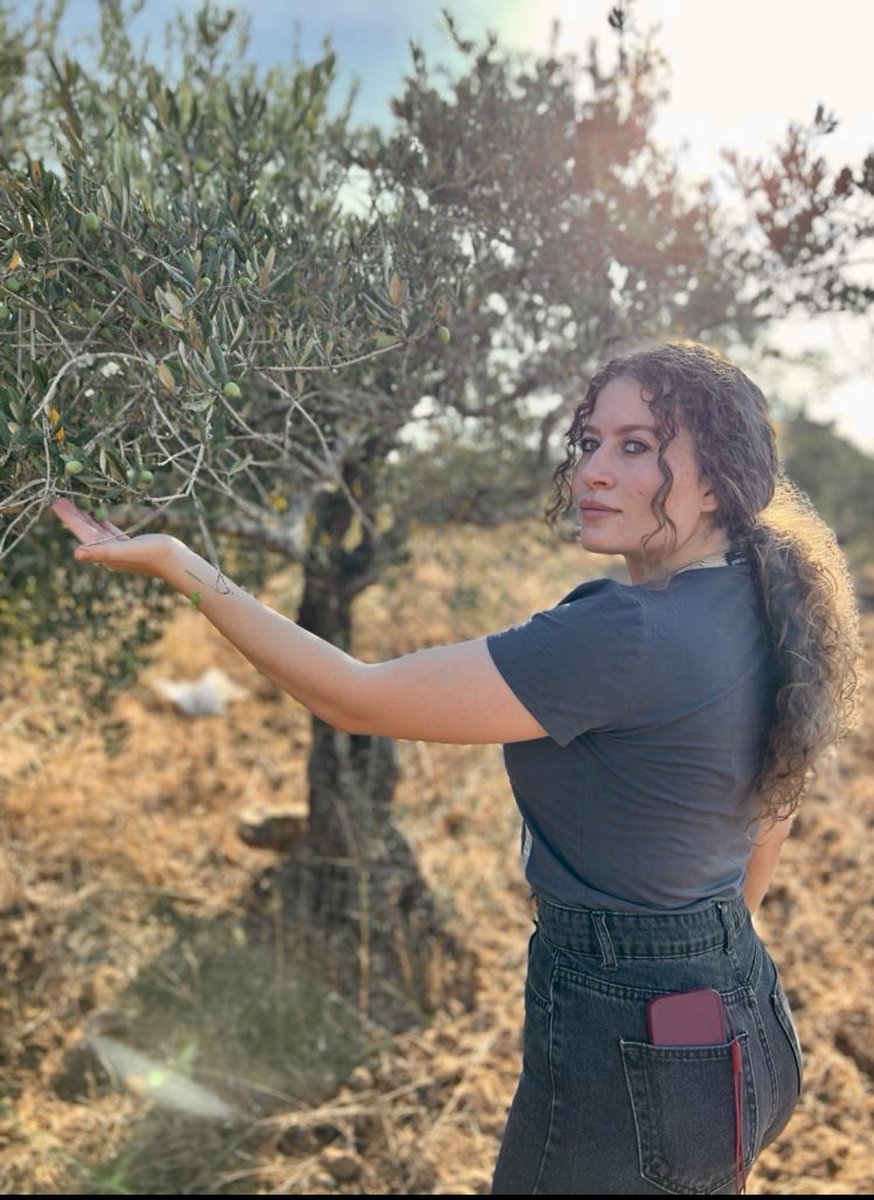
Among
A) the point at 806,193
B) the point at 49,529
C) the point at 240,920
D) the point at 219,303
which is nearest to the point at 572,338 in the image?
the point at 806,193

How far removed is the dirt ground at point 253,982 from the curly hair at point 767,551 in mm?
2080

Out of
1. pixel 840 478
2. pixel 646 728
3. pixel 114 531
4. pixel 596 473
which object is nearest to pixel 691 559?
pixel 596 473

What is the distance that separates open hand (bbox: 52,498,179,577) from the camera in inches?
75.4

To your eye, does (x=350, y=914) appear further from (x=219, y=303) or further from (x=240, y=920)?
(x=219, y=303)

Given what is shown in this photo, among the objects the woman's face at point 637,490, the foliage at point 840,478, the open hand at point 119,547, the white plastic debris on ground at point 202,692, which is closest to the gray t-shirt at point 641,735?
the woman's face at point 637,490

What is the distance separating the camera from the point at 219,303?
2115 millimetres

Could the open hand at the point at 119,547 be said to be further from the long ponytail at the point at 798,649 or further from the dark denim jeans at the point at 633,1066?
the long ponytail at the point at 798,649

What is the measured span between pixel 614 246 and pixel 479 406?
86 centimetres

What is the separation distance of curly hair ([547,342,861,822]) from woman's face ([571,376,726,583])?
0.02m

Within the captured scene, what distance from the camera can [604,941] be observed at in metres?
1.95

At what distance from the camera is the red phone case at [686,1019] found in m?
1.89

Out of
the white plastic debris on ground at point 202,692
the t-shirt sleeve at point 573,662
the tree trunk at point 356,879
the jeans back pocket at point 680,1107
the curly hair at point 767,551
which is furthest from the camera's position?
the white plastic debris on ground at point 202,692

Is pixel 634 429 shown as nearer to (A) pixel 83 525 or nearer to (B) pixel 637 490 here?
(B) pixel 637 490

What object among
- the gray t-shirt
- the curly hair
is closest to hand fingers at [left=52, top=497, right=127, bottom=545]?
the gray t-shirt
